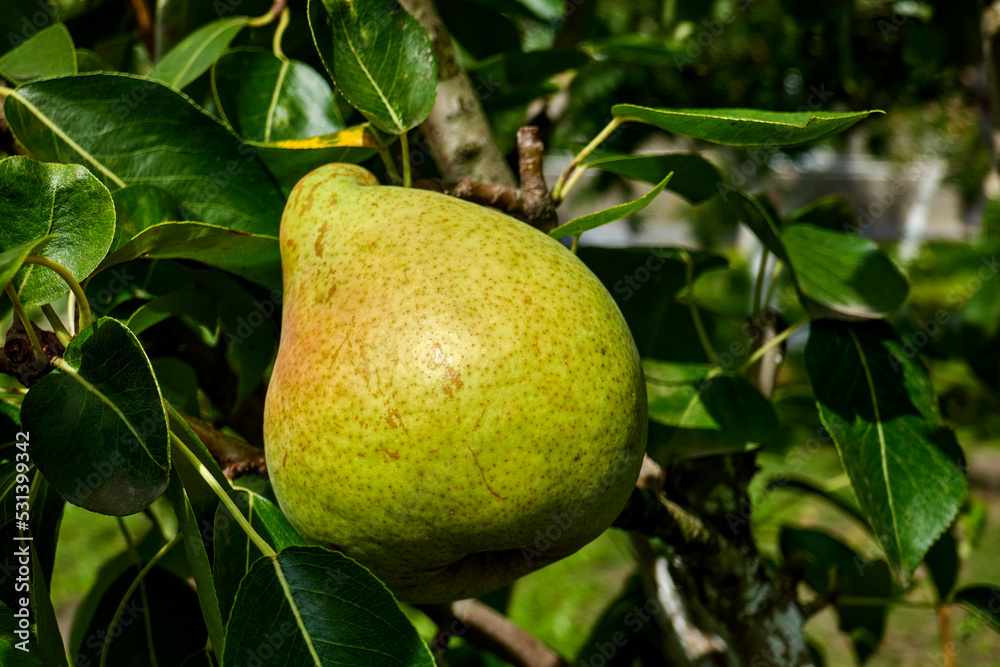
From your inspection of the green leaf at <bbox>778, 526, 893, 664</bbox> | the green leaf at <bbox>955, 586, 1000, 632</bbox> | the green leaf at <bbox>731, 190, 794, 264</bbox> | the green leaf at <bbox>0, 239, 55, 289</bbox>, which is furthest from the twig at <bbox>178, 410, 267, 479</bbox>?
the green leaf at <bbox>955, 586, 1000, 632</bbox>

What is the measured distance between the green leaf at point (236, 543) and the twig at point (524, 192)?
34 cm

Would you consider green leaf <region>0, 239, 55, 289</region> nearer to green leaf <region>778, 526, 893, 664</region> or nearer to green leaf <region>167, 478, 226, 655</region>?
green leaf <region>167, 478, 226, 655</region>

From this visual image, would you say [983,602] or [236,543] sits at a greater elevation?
[236,543]

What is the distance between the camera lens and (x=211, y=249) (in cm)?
75

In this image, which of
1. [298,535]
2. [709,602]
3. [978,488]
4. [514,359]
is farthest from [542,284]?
[978,488]

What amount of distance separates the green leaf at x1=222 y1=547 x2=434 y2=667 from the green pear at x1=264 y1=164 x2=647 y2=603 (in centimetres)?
3

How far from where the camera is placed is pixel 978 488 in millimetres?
4180

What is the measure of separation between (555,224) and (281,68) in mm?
379

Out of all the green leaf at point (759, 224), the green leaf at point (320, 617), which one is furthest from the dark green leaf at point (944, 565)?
the green leaf at point (320, 617)

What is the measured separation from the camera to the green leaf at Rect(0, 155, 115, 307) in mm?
684

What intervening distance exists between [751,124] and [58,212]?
0.59 metres

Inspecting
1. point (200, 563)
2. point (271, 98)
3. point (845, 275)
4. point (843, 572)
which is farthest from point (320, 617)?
point (843, 572)

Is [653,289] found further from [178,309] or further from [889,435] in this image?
[178,309]

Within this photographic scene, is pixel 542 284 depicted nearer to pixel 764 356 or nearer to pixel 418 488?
pixel 418 488
